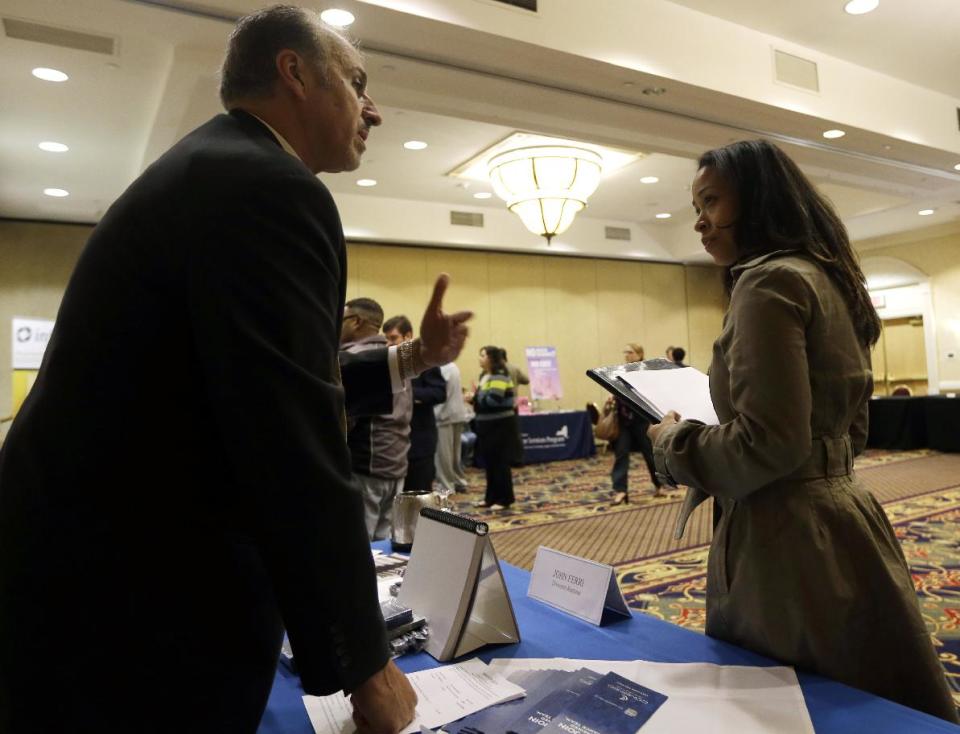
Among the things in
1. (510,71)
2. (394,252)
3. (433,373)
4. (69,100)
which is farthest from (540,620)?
(394,252)

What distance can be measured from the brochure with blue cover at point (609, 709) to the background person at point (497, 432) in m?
4.67

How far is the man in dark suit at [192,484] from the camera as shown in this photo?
64cm

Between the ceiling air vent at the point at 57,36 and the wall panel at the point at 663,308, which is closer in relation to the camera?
the ceiling air vent at the point at 57,36

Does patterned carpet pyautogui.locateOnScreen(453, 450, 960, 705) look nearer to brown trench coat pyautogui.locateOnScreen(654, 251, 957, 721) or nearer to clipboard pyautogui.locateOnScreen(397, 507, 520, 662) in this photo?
brown trench coat pyautogui.locateOnScreen(654, 251, 957, 721)

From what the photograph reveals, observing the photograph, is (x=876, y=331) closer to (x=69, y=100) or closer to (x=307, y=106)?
(x=307, y=106)

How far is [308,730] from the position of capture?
0.90 metres

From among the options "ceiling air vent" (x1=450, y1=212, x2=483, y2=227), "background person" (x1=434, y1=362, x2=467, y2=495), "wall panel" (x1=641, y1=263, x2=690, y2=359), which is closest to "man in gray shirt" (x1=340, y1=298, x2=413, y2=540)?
"background person" (x1=434, y1=362, x2=467, y2=495)

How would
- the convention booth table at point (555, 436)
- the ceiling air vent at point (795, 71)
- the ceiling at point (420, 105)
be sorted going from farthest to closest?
the convention booth table at point (555, 436)
the ceiling air vent at point (795, 71)
the ceiling at point (420, 105)

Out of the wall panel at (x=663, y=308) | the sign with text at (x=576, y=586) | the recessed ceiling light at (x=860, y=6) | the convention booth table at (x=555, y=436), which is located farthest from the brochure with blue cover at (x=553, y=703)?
the wall panel at (x=663, y=308)

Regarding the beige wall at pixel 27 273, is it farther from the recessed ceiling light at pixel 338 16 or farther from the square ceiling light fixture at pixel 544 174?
the recessed ceiling light at pixel 338 16

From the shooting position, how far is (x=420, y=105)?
4820 mm

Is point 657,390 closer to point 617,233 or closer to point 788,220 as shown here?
point 788,220

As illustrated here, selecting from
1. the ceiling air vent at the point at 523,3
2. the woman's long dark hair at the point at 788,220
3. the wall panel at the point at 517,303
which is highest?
the ceiling air vent at the point at 523,3

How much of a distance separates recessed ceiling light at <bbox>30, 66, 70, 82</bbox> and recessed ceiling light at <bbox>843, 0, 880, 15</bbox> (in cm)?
532
